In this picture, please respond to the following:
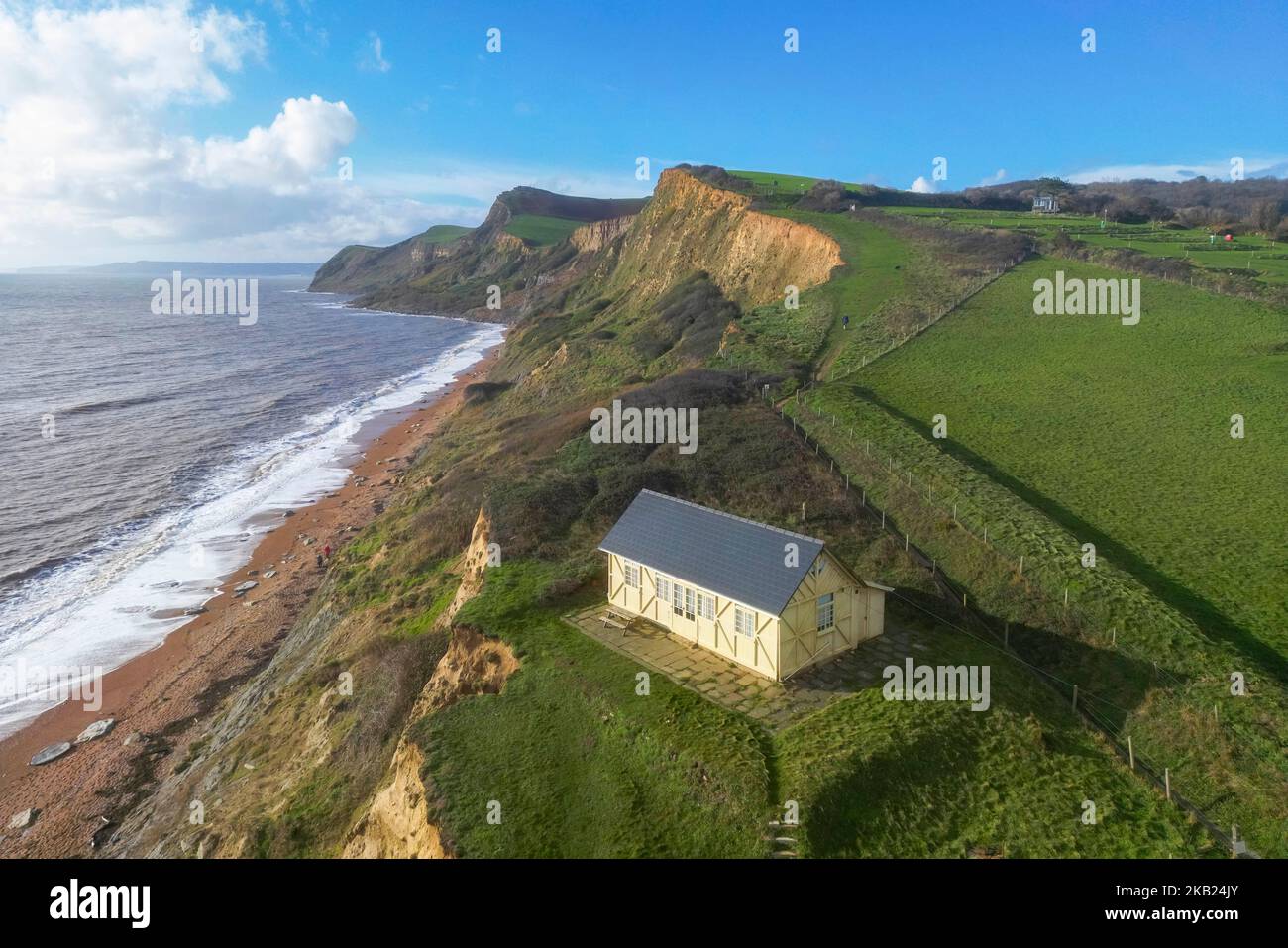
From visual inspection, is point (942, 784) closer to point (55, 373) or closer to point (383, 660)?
point (383, 660)

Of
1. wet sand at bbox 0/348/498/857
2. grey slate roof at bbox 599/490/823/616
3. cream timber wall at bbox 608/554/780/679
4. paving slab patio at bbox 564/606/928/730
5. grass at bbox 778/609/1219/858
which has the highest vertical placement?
grey slate roof at bbox 599/490/823/616

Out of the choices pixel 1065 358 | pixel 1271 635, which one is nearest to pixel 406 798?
pixel 1271 635

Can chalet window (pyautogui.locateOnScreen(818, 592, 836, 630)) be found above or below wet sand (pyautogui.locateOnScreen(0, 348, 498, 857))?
above

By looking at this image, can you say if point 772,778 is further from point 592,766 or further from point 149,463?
point 149,463

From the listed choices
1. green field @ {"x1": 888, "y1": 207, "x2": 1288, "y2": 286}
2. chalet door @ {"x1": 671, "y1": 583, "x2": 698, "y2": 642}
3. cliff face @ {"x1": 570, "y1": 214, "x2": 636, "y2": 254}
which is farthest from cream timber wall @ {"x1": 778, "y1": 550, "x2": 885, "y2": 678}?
cliff face @ {"x1": 570, "y1": 214, "x2": 636, "y2": 254}

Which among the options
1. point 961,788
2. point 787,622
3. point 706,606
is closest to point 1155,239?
point 706,606

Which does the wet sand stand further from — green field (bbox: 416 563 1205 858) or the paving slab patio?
the paving slab patio
